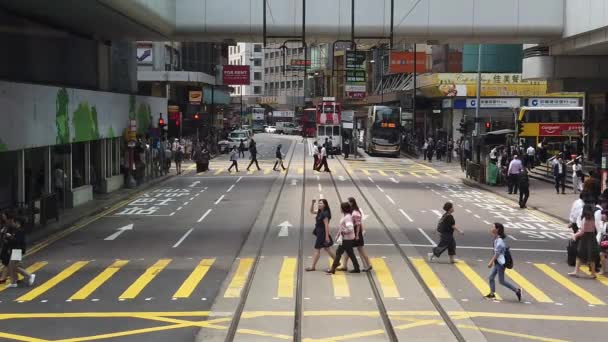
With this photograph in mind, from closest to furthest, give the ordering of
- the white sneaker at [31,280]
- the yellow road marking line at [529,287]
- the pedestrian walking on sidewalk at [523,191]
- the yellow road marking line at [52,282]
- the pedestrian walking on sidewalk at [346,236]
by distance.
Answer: the yellow road marking line at [529,287] → the yellow road marking line at [52,282] → the white sneaker at [31,280] → the pedestrian walking on sidewalk at [346,236] → the pedestrian walking on sidewalk at [523,191]

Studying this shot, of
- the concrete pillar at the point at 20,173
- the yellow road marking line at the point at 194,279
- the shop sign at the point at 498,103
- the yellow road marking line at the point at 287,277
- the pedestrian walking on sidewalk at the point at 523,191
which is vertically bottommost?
the yellow road marking line at the point at 194,279

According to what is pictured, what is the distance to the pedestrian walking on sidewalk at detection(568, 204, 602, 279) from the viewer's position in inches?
628

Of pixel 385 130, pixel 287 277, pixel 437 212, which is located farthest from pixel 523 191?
pixel 385 130

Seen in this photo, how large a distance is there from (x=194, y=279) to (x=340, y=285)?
2889 mm

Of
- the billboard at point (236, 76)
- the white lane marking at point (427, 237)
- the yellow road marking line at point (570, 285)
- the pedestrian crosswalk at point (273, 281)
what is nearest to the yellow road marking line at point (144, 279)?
the pedestrian crosswalk at point (273, 281)

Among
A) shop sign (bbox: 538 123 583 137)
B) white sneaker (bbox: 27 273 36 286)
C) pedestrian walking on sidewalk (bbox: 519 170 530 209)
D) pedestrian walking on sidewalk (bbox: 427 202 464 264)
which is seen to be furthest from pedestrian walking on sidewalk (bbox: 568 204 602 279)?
shop sign (bbox: 538 123 583 137)

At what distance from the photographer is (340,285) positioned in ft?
48.6

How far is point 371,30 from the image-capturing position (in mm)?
30281

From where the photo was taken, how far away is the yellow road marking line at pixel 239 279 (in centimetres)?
1412

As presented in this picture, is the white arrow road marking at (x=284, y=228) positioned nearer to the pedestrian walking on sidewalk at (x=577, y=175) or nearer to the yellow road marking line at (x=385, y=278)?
the yellow road marking line at (x=385, y=278)

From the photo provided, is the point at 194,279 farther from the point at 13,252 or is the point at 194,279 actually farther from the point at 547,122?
the point at 547,122

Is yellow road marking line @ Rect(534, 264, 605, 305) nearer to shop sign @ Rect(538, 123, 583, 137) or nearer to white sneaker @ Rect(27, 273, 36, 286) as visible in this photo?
white sneaker @ Rect(27, 273, 36, 286)

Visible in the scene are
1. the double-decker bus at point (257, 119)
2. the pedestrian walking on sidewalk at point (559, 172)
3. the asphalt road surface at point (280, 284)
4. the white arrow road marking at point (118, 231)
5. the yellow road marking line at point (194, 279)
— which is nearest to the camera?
the asphalt road surface at point (280, 284)

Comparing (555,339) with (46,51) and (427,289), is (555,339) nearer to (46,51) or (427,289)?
(427,289)
